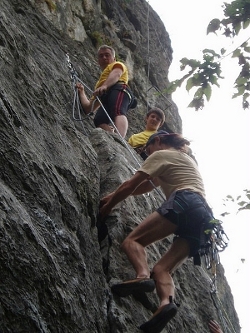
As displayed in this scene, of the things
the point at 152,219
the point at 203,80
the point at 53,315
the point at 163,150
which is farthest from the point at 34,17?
the point at 53,315

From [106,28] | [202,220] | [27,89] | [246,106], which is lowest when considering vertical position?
[202,220]

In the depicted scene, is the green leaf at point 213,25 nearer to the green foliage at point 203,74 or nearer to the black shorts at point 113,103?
the green foliage at point 203,74

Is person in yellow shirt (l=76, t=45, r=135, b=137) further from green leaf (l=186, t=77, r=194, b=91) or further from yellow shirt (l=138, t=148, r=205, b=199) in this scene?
green leaf (l=186, t=77, r=194, b=91)

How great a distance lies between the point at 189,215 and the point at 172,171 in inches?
24.8

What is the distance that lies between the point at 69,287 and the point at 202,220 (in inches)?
63.9

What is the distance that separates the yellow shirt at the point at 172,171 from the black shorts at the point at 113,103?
299 cm

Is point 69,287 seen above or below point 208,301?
below

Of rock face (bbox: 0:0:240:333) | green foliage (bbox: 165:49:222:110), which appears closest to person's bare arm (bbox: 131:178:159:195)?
rock face (bbox: 0:0:240:333)

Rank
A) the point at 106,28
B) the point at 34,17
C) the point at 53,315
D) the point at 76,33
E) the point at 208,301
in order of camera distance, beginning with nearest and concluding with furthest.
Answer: the point at 53,315 < the point at 208,301 < the point at 34,17 < the point at 76,33 < the point at 106,28

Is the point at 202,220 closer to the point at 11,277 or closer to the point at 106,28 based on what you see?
the point at 11,277

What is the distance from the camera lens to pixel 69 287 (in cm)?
427

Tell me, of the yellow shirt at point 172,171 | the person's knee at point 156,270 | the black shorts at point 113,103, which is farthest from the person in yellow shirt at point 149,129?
the person's knee at point 156,270

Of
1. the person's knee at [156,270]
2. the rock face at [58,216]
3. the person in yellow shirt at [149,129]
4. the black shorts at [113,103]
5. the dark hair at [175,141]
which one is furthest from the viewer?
the person in yellow shirt at [149,129]

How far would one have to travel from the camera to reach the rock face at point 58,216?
3896 millimetres
